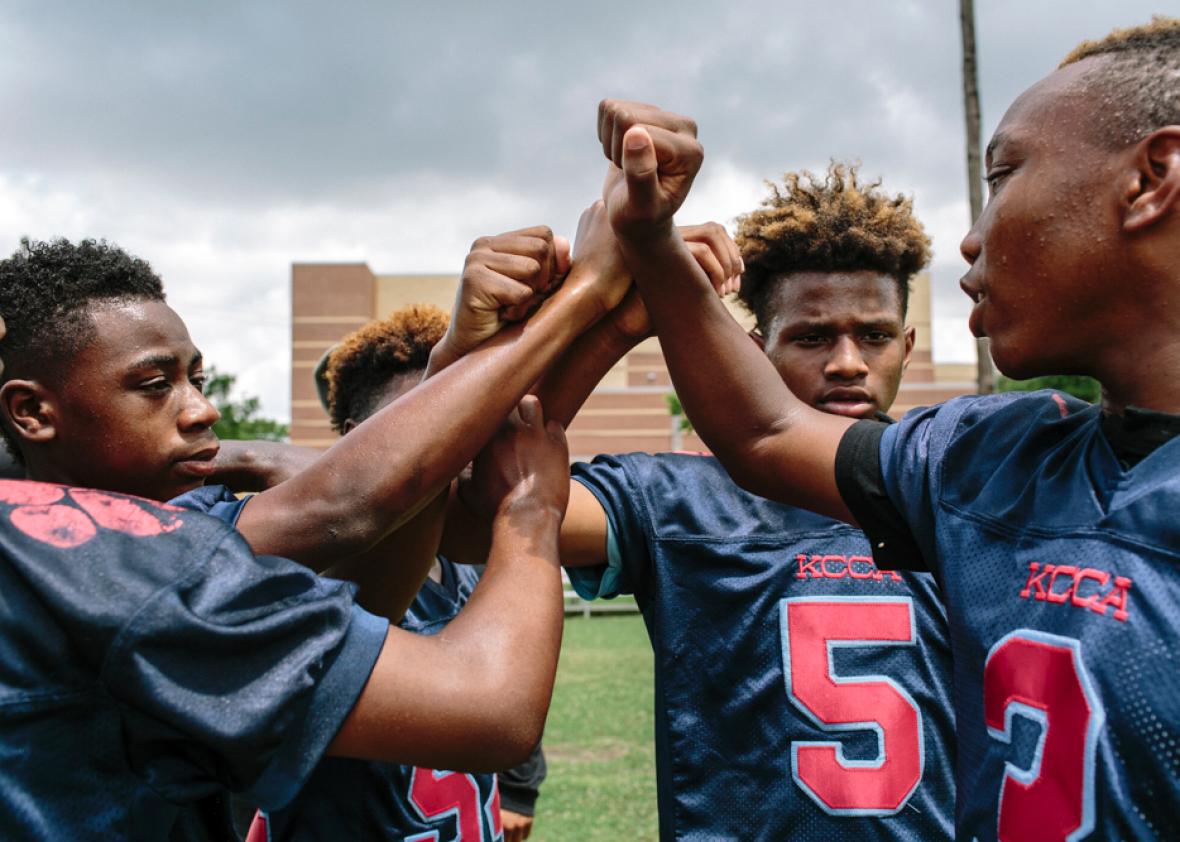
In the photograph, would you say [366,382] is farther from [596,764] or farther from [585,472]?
[596,764]

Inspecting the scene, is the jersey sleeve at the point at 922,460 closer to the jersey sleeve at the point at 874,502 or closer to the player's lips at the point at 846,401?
the jersey sleeve at the point at 874,502

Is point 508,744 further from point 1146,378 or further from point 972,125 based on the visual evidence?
point 972,125

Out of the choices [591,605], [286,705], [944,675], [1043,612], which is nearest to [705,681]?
[944,675]

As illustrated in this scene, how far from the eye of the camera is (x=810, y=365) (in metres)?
2.67

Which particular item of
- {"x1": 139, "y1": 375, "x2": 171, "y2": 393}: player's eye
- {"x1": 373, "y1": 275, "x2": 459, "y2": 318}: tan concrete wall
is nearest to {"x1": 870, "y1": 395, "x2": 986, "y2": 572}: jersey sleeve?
{"x1": 139, "y1": 375, "x2": 171, "y2": 393}: player's eye

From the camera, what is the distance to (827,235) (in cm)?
280

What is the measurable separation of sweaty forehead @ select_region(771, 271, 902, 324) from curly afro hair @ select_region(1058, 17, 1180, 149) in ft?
3.85

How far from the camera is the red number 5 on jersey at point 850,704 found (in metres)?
2.13

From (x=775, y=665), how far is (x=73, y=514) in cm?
145

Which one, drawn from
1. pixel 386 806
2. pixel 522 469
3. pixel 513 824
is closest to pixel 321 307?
pixel 513 824

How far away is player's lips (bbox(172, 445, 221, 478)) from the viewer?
6.68 ft

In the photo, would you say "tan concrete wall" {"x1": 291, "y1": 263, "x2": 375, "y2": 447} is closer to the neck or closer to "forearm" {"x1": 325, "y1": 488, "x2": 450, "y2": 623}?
"forearm" {"x1": 325, "y1": 488, "x2": 450, "y2": 623}

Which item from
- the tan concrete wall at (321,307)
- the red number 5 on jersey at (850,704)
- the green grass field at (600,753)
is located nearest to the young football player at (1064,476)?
the red number 5 on jersey at (850,704)

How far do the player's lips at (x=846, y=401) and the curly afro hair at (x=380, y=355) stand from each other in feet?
4.37
